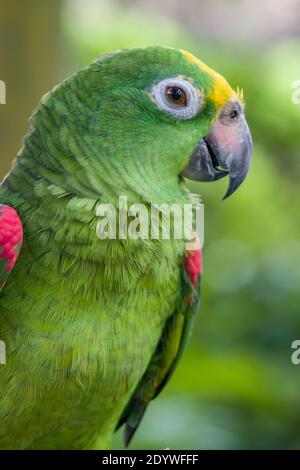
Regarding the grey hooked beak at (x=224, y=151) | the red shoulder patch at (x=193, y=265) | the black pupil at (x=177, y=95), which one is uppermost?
the black pupil at (x=177, y=95)

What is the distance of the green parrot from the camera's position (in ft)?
5.57

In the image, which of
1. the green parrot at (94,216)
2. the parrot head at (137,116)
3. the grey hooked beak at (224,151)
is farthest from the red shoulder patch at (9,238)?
the grey hooked beak at (224,151)

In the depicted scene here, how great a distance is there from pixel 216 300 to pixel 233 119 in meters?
1.51

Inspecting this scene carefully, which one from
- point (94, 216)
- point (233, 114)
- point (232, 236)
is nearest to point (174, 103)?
point (233, 114)

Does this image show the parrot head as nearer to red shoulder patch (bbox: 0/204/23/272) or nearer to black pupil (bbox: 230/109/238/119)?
black pupil (bbox: 230/109/238/119)

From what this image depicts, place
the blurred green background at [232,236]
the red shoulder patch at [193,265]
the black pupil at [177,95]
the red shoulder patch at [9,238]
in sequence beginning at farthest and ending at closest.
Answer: the blurred green background at [232,236] → the red shoulder patch at [193,265] → the black pupil at [177,95] → the red shoulder patch at [9,238]

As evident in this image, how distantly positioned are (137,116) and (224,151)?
0.82 ft

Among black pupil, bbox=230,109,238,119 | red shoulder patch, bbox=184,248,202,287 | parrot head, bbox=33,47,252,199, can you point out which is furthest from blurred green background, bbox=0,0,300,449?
black pupil, bbox=230,109,238,119

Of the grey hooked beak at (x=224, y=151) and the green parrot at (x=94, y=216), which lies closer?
the green parrot at (x=94, y=216)

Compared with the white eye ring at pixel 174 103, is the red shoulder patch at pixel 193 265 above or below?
below

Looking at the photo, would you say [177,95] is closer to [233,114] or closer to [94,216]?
[233,114]

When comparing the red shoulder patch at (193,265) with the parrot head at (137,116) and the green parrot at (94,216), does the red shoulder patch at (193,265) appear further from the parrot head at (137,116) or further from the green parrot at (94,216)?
the parrot head at (137,116)

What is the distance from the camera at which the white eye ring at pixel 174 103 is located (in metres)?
1.74
